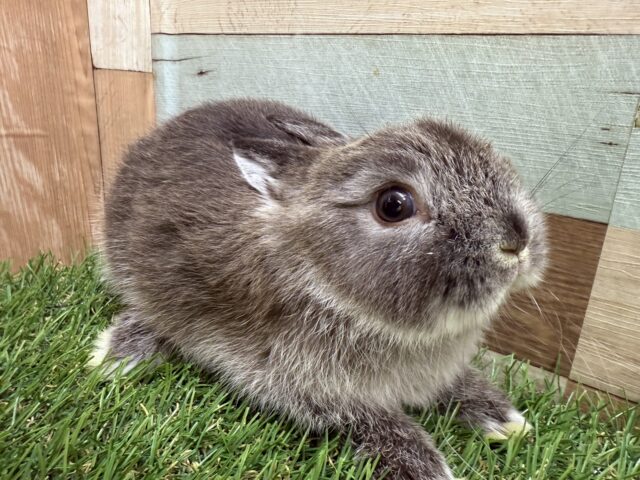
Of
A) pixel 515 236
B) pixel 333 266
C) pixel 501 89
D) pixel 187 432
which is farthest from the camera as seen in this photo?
pixel 501 89

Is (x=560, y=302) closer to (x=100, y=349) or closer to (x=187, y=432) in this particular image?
(x=187, y=432)

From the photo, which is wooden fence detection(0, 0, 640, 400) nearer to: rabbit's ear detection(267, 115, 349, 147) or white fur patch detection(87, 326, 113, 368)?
rabbit's ear detection(267, 115, 349, 147)

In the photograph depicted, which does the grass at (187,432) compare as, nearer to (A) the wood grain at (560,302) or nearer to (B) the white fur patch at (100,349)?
(B) the white fur patch at (100,349)

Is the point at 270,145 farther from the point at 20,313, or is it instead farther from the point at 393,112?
the point at 20,313

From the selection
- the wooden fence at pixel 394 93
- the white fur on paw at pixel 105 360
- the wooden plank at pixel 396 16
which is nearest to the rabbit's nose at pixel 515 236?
the wooden fence at pixel 394 93

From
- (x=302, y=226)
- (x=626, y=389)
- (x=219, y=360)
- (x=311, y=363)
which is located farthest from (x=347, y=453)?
(x=626, y=389)

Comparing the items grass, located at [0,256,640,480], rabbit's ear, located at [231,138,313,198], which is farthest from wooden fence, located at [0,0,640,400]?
rabbit's ear, located at [231,138,313,198]

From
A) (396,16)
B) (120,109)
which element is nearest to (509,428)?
(396,16)
